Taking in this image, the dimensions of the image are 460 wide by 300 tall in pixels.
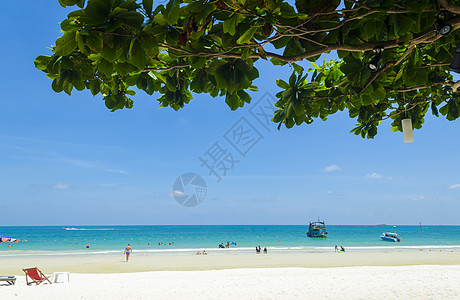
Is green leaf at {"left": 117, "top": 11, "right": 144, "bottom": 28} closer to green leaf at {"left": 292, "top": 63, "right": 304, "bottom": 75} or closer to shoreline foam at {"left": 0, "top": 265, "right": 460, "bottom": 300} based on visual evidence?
green leaf at {"left": 292, "top": 63, "right": 304, "bottom": 75}

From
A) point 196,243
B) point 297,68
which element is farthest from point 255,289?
point 196,243

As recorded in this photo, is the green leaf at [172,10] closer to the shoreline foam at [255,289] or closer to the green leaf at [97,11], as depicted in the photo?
the green leaf at [97,11]

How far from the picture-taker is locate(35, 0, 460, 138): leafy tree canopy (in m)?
1.62

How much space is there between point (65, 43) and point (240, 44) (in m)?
0.94

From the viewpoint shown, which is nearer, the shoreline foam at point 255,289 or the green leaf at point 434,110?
the green leaf at point 434,110

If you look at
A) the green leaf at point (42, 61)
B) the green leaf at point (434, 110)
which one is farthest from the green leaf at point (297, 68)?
the green leaf at point (434, 110)

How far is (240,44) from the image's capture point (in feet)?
6.45

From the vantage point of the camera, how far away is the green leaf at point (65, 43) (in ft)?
5.30

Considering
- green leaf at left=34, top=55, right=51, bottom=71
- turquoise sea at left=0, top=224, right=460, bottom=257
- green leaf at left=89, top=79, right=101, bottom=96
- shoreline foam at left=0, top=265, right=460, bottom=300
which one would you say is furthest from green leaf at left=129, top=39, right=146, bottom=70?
turquoise sea at left=0, top=224, right=460, bottom=257

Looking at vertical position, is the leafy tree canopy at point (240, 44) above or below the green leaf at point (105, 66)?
above

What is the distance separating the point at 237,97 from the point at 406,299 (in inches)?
268

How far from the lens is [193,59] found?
6.84ft

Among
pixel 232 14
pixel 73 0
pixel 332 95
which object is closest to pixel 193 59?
pixel 232 14

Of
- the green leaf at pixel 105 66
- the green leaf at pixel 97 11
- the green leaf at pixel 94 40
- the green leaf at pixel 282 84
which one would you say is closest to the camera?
the green leaf at pixel 97 11
